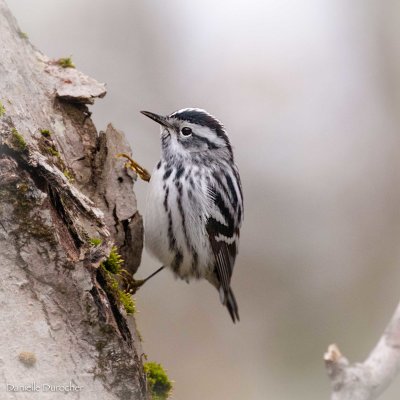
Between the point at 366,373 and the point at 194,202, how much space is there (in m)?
2.39

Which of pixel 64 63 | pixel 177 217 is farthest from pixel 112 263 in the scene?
pixel 177 217

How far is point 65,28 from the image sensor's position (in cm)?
857

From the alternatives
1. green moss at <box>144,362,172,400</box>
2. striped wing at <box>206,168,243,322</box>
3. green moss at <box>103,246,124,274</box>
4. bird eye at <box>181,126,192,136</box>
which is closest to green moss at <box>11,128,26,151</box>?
green moss at <box>103,246,124,274</box>

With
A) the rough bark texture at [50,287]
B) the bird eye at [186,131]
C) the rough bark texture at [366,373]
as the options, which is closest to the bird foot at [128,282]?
the rough bark texture at [50,287]

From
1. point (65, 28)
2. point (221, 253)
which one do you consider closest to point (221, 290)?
point (221, 253)

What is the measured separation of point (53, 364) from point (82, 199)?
0.76 meters

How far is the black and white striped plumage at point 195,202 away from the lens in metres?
5.18

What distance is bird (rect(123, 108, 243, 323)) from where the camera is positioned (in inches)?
204

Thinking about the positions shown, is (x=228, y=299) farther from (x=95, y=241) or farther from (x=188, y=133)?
(x=95, y=241)

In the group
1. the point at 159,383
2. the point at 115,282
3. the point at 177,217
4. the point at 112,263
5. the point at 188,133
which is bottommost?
the point at 159,383

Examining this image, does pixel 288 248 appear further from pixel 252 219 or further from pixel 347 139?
pixel 347 139

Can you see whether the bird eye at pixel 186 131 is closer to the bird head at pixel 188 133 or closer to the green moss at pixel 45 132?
the bird head at pixel 188 133

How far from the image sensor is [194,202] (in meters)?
5.23

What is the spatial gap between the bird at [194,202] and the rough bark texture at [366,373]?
2.21 m
